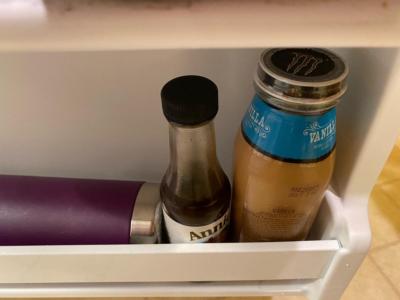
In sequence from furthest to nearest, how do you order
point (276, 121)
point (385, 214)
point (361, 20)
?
1. point (385, 214)
2. point (276, 121)
3. point (361, 20)

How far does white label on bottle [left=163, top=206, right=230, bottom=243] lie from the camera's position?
38cm

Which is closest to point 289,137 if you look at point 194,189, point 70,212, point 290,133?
point 290,133

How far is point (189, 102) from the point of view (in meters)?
0.30

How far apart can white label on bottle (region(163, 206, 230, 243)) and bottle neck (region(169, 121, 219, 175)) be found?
5cm

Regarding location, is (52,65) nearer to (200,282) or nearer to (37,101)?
(37,101)

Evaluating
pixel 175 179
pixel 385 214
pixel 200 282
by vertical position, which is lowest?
pixel 385 214

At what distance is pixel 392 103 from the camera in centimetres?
27

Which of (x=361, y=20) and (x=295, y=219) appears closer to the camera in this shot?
(x=361, y=20)

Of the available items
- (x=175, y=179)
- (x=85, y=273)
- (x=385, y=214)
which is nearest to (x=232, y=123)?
(x=175, y=179)

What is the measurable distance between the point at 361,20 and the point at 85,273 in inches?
12.6

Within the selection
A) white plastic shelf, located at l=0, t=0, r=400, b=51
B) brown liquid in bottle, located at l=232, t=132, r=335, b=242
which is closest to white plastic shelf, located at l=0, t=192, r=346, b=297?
brown liquid in bottle, located at l=232, t=132, r=335, b=242

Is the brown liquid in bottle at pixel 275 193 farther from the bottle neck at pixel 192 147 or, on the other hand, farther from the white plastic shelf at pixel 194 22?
the white plastic shelf at pixel 194 22

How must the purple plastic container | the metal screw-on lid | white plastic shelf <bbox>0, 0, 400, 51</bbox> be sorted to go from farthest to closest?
1. the purple plastic container
2. the metal screw-on lid
3. white plastic shelf <bbox>0, 0, 400, 51</bbox>

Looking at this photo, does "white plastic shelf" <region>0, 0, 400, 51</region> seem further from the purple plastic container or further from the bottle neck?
the purple plastic container
